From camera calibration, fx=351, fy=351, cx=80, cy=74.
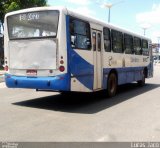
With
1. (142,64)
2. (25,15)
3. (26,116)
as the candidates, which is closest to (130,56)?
(142,64)

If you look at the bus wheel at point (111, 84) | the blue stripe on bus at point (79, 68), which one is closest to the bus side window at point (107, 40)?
the bus wheel at point (111, 84)

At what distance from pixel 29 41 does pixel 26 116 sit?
8.65 feet

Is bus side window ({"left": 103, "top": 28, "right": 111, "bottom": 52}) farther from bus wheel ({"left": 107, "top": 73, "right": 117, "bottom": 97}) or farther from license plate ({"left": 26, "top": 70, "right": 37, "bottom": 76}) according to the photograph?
license plate ({"left": 26, "top": 70, "right": 37, "bottom": 76})

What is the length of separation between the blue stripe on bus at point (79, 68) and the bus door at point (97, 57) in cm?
43

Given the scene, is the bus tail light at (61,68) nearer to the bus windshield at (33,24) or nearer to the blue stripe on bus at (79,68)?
the blue stripe on bus at (79,68)

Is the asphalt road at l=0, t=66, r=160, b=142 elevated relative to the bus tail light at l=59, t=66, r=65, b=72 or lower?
lower

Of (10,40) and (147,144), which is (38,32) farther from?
(147,144)

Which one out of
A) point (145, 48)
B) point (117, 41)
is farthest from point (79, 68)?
point (145, 48)

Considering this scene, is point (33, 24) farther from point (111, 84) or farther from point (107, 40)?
point (111, 84)

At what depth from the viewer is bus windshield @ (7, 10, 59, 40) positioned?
10.4 metres

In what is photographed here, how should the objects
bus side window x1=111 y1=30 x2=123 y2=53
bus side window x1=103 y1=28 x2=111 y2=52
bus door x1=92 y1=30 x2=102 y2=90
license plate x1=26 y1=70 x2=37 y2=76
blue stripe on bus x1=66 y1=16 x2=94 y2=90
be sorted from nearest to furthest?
blue stripe on bus x1=66 y1=16 x2=94 y2=90 < license plate x1=26 y1=70 x2=37 y2=76 < bus door x1=92 y1=30 x2=102 y2=90 < bus side window x1=103 y1=28 x2=111 y2=52 < bus side window x1=111 y1=30 x2=123 y2=53

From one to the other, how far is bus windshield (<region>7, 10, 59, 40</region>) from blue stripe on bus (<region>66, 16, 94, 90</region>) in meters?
0.46

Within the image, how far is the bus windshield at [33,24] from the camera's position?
34.1 ft

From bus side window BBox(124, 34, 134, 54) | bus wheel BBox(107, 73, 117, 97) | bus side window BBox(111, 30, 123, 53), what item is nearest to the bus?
bus wheel BBox(107, 73, 117, 97)
